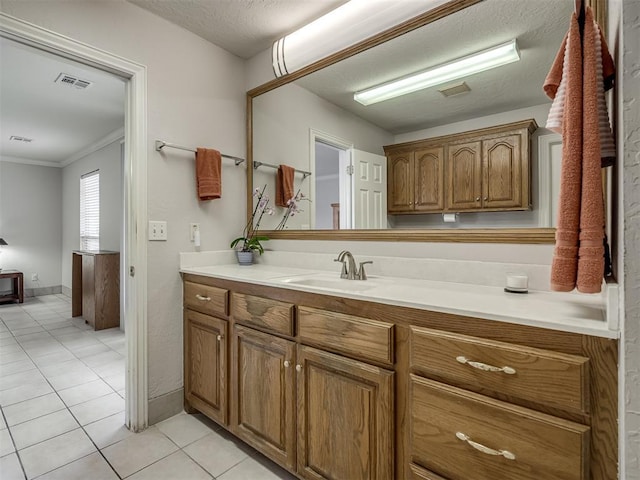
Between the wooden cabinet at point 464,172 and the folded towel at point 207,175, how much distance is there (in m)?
1.12

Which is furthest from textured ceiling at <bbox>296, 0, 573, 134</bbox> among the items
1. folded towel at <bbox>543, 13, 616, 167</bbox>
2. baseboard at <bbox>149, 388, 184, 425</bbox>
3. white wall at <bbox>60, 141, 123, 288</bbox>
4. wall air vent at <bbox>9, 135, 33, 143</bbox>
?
wall air vent at <bbox>9, 135, 33, 143</bbox>

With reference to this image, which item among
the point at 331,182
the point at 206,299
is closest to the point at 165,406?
the point at 206,299

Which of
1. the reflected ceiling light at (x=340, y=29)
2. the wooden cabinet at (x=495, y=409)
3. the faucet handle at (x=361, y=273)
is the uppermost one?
the reflected ceiling light at (x=340, y=29)

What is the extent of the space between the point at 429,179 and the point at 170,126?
1.57 m

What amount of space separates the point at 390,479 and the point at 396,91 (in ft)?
5.60

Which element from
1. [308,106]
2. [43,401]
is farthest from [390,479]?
[43,401]

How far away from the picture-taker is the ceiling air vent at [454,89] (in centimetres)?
149

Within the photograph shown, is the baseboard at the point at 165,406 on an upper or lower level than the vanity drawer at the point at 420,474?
lower

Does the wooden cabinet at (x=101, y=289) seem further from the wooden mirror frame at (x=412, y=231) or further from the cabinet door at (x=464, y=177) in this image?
the cabinet door at (x=464, y=177)

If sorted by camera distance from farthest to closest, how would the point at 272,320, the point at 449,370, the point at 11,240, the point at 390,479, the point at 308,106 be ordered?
the point at 11,240 < the point at 308,106 < the point at 272,320 < the point at 390,479 < the point at 449,370

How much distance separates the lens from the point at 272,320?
4.86ft

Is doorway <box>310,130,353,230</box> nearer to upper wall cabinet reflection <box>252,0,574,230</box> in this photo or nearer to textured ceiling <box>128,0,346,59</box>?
upper wall cabinet reflection <box>252,0,574,230</box>

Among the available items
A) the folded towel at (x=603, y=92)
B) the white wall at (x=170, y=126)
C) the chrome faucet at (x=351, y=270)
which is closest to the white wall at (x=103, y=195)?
the white wall at (x=170, y=126)

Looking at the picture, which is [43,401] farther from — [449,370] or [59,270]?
[59,270]
